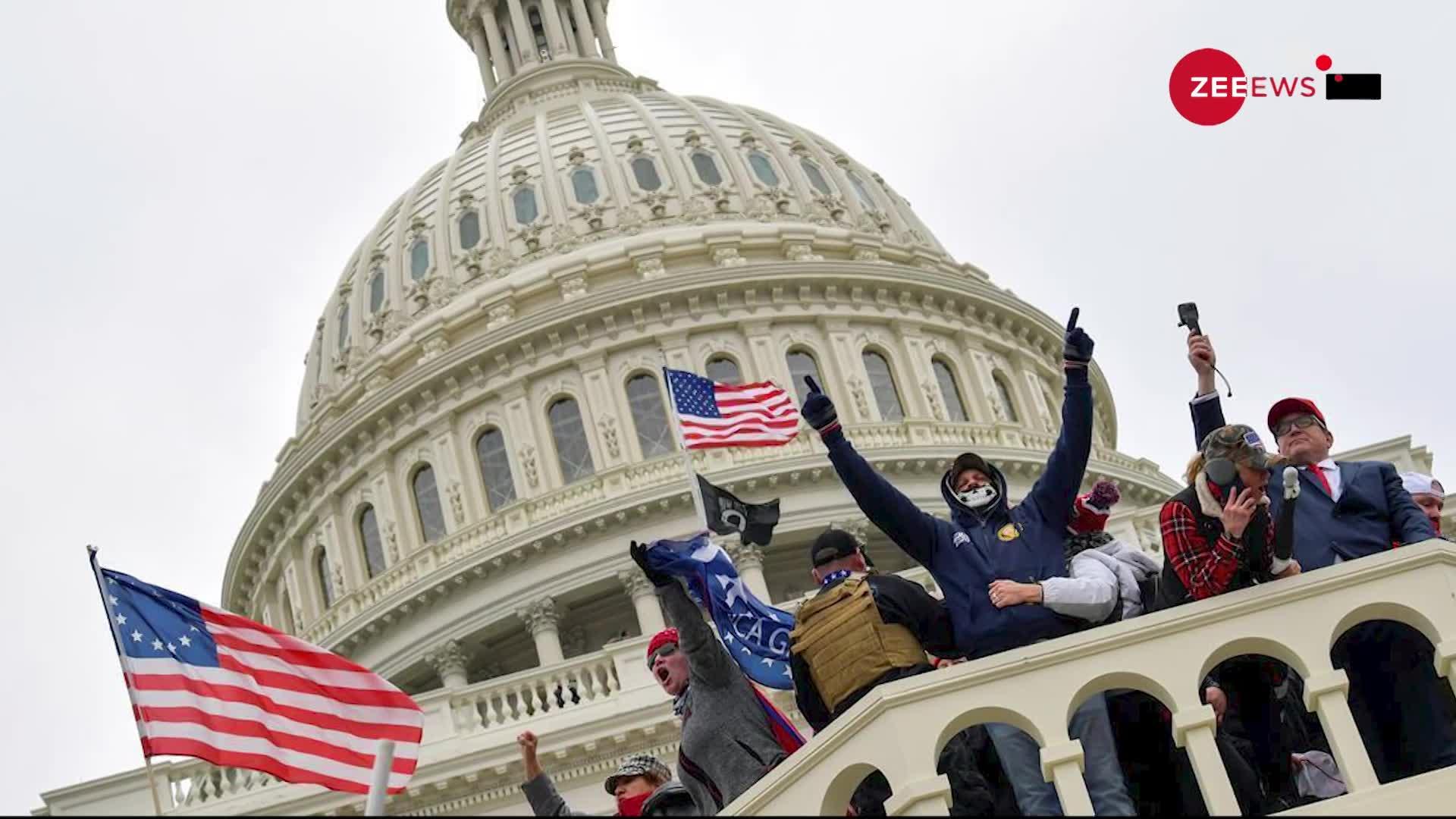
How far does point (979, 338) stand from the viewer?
176ft

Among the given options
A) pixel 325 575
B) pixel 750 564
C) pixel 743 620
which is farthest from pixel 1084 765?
pixel 325 575

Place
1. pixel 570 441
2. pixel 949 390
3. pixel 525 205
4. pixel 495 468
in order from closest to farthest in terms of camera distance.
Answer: pixel 570 441, pixel 495 468, pixel 949 390, pixel 525 205

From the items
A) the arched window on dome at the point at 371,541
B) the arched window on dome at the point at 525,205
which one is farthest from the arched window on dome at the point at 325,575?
the arched window on dome at the point at 525,205

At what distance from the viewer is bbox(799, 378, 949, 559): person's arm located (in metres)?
9.50

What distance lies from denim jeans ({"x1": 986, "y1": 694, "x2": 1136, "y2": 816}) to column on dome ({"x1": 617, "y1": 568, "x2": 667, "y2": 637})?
32979mm

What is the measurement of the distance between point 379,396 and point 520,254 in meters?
5.41

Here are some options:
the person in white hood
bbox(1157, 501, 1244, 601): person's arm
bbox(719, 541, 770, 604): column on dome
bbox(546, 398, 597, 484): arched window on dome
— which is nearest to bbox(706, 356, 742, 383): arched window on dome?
bbox(546, 398, 597, 484): arched window on dome

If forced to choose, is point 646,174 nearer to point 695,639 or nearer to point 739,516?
point 739,516

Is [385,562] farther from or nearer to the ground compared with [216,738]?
farther from the ground

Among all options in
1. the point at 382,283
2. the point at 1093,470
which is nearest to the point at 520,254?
the point at 382,283

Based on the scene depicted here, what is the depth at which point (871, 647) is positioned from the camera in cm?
934

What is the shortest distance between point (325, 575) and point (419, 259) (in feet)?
29.6

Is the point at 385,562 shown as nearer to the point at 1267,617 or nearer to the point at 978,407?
the point at 978,407

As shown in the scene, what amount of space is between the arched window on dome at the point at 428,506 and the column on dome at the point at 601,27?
22744mm
